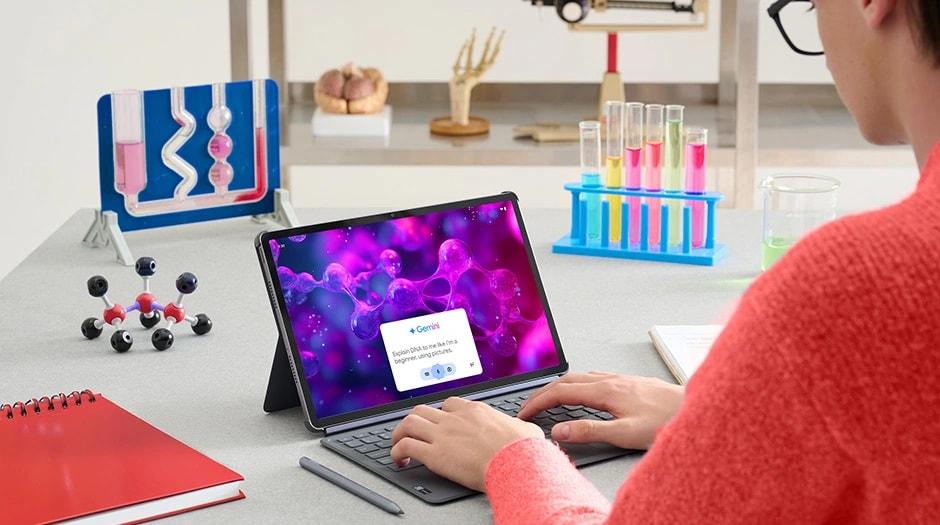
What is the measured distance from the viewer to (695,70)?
373 cm

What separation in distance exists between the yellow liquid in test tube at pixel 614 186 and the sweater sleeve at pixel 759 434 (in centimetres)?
119

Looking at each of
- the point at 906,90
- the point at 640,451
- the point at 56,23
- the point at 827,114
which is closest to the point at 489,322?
the point at 640,451

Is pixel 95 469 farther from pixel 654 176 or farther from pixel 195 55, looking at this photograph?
pixel 195 55

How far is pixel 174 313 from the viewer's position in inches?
62.5

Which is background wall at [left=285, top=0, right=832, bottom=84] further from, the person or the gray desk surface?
the person

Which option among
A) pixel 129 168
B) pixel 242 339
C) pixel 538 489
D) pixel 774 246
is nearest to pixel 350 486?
pixel 538 489

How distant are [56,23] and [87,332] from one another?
2.45 meters

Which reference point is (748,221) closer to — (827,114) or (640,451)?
(640,451)

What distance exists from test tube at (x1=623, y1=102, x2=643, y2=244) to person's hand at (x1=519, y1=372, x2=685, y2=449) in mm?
637

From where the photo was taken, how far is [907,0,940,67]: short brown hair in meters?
0.70

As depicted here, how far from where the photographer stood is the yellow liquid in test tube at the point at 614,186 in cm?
191

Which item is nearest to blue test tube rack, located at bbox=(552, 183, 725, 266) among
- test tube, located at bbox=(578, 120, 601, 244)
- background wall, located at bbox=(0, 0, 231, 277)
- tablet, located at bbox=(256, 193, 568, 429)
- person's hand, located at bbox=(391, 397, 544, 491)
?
test tube, located at bbox=(578, 120, 601, 244)

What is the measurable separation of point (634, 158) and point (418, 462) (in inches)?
32.1

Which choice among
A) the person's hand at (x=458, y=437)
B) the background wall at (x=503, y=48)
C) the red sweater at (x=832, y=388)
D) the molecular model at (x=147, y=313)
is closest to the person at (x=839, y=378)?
the red sweater at (x=832, y=388)
